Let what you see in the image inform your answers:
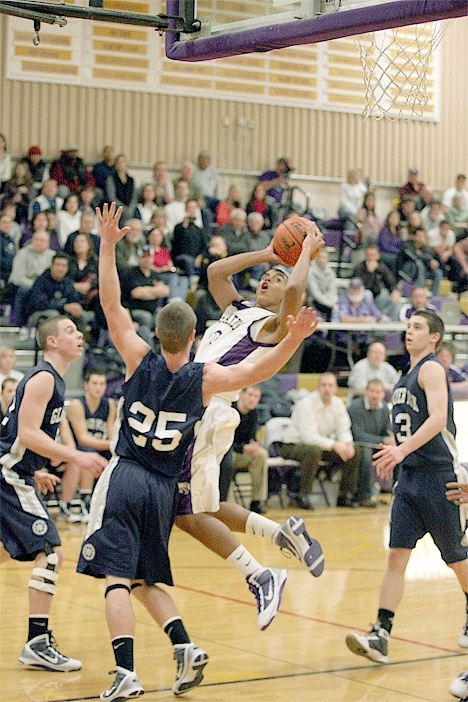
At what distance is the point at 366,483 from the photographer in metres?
11.9

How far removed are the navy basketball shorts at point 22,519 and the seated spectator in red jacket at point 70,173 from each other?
9.70 meters

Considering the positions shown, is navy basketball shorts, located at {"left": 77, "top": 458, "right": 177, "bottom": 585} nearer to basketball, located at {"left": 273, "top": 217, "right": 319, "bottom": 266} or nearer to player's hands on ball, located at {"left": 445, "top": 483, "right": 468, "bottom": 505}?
player's hands on ball, located at {"left": 445, "top": 483, "right": 468, "bottom": 505}

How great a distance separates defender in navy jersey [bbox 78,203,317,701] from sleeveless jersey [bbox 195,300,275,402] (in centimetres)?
80

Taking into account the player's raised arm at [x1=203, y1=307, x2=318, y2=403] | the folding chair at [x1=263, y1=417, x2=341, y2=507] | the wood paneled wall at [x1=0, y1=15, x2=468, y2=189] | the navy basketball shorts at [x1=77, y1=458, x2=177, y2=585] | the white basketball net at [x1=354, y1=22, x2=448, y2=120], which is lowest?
the folding chair at [x1=263, y1=417, x2=341, y2=507]

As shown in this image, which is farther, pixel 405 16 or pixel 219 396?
pixel 219 396

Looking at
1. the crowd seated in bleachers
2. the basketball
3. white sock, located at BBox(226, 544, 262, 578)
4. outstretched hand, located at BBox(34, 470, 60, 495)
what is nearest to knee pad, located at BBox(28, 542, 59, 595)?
outstretched hand, located at BBox(34, 470, 60, 495)

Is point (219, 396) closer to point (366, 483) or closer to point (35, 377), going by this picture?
point (35, 377)

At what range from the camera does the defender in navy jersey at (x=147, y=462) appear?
4.68 metres

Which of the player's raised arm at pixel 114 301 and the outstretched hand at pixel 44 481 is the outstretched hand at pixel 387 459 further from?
the outstretched hand at pixel 44 481

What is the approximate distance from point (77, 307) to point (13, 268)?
1245mm

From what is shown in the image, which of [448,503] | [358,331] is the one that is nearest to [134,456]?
[448,503]

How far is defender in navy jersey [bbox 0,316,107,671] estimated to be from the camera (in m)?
5.35

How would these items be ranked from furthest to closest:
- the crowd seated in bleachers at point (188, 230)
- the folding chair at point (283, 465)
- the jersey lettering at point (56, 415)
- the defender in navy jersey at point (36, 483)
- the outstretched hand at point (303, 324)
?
the crowd seated in bleachers at point (188, 230), the folding chair at point (283, 465), the jersey lettering at point (56, 415), the defender in navy jersey at point (36, 483), the outstretched hand at point (303, 324)

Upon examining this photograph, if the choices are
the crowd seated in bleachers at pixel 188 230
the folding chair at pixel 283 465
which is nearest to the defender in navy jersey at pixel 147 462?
the folding chair at pixel 283 465
